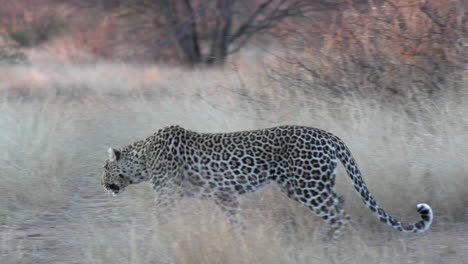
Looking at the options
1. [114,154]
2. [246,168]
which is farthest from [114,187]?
[246,168]

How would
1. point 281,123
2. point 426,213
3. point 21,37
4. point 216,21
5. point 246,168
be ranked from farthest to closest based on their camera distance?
1. point 21,37
2. point 216,21
3. point 281,123
4. point 246,168
5. point 426,213

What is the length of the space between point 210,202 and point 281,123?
5.41ft

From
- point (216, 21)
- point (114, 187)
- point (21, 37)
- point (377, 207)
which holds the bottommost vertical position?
point (21, 37)

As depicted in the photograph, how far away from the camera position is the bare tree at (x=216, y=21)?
1504 cm

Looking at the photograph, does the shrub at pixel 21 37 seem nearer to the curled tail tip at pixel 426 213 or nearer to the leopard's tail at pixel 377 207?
the leopard's tail at pixel 377 207

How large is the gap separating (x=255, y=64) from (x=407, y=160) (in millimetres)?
4323

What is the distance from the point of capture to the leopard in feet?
16.6

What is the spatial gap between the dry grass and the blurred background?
0.02 meters

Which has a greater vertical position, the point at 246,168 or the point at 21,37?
the point at 246,168

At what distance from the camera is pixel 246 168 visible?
5238mm

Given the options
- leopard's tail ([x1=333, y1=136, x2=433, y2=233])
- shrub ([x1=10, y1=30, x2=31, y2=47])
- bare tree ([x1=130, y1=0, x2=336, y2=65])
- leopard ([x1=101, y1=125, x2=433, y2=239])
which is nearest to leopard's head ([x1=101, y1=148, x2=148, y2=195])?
leopard ([x1=101, y1=125, x2=433, y2=239])

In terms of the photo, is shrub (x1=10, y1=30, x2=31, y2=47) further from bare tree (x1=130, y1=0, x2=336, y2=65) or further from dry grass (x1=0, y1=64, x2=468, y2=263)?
dry grass (x1=0, y1=64, x2=468, y2=263)

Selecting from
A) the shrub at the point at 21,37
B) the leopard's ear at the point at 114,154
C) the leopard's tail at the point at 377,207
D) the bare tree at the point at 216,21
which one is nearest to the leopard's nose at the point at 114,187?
the leopard's ear at the point at 114,154

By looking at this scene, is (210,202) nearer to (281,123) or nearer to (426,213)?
(281,123)
